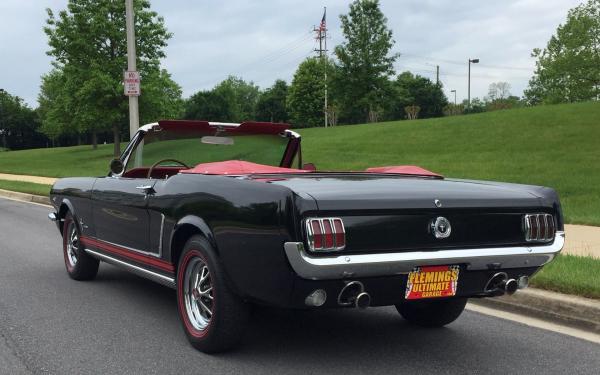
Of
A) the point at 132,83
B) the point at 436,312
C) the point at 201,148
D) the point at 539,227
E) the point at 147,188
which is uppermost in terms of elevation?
the point at 132,83

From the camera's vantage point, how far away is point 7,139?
3917 inches

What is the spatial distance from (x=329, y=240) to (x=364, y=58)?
4698cm

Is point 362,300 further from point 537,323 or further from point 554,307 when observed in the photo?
point 554,307

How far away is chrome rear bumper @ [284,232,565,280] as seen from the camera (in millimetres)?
3137

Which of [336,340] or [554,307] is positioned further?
[554,307]

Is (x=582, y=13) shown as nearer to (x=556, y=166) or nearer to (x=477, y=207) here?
(x=556, y=166)

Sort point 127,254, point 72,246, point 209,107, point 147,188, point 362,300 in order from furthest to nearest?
point 209,107, point 72,246, point 127,254, point 147,188, point 362,300

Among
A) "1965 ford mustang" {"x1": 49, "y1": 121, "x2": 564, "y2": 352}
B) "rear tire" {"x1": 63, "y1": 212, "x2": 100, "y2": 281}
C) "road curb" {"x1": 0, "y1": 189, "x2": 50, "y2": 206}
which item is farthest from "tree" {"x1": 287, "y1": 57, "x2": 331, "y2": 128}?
"1965 ford mustang" {"x1": 49, "y1": 121, "x2": 564, "y2": 352}

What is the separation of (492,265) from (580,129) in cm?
2210

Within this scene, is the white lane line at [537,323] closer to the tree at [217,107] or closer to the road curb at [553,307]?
the road curb at [553,307]

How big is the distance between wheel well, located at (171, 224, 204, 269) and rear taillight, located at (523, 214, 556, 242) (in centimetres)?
198

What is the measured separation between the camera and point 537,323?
4.78m

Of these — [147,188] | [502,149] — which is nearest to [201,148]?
[147,188]

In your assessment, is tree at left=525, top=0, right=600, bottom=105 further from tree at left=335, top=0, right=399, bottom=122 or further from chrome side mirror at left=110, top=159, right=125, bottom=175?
chrome side mirror at left=110, top=159, right=125, bottom=175
